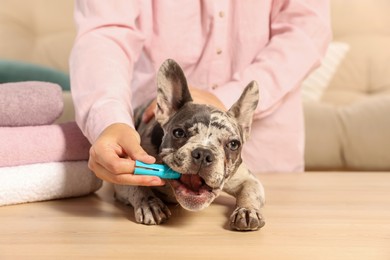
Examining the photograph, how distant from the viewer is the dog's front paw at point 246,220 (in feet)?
3.03

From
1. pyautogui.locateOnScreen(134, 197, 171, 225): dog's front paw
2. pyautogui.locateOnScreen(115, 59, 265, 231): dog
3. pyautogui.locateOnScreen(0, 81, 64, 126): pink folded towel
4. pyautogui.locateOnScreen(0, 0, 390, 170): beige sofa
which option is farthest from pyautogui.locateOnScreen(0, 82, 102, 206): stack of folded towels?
pyautogui.locateOnScreen(0, 0, 390, 170): beige sofa

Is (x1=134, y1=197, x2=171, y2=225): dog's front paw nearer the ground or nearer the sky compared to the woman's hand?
nearer the ground

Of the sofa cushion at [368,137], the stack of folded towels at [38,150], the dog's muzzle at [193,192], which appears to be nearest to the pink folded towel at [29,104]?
the stack of folded towels at [38,150]

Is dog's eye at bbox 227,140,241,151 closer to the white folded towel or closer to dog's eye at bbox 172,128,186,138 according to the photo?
dog's eye at bbox 172,128,186,138

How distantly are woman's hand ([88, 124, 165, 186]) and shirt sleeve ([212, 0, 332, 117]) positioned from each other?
1.25ft

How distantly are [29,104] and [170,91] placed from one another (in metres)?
0.29

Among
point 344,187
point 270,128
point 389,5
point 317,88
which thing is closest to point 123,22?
point 270,128

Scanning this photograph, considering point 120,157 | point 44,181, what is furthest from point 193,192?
point 44,181

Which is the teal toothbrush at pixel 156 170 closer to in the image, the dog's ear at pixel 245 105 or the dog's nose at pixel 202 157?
the dog's nose at pixel 202 157

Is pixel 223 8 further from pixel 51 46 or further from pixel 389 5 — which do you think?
pixel 389 5

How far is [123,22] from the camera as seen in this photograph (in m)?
1.31

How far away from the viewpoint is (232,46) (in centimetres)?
145

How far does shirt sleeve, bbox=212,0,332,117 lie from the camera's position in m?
1.35

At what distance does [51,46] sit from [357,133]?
1505 millimetres
